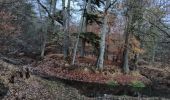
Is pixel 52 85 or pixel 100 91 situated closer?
pixel 52 85

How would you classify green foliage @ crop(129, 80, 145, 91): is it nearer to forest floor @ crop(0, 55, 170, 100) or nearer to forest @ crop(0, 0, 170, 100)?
forest @ crop(0, 0, 170, 100)

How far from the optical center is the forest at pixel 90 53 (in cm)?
561

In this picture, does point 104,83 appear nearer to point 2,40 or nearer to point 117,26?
point 2,40

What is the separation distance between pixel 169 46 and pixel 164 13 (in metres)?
0.75

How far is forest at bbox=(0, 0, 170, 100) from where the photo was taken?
18.4 feet

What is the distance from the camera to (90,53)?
51344mm

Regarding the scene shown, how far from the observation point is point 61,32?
Result: 32156 mm

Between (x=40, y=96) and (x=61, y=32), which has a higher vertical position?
(x=61, y=32)

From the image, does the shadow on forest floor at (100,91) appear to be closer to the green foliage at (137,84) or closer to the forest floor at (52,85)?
the forest floor at (52,85)

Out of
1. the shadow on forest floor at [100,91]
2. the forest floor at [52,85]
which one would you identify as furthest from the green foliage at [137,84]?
the shadow on forest floor at [100,91]

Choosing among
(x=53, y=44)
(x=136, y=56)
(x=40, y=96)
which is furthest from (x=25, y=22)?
(x=40, y=96)

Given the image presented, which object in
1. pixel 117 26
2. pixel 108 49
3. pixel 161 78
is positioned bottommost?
pixel 161 78

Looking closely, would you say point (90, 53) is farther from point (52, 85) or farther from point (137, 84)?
point (52, 85)

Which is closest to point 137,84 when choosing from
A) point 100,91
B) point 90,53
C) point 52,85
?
point 100,91
